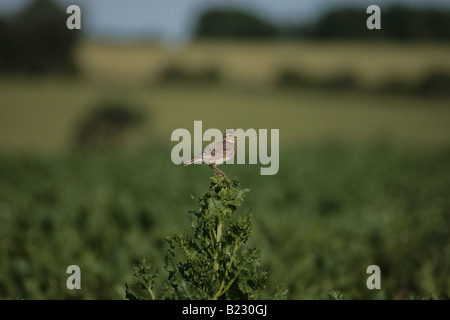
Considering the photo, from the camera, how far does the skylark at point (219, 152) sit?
57.6 inches

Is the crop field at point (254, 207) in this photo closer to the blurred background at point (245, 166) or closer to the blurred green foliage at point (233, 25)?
the blurred background at point (245, 166)

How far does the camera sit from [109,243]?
5.93 meters

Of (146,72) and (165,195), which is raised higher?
(146,72)

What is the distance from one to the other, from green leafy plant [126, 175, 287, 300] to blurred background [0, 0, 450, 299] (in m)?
1.04

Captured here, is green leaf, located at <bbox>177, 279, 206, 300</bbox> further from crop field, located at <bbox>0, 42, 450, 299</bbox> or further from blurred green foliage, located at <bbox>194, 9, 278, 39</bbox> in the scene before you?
blurred green foliage, located at <bbox>194, 9, 278, 39</bbox>

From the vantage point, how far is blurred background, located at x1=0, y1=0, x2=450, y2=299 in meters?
5.21

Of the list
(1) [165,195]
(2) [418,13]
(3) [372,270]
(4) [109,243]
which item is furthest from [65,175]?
(2) [418,13]

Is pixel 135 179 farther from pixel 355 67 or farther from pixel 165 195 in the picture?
pixel 355 67

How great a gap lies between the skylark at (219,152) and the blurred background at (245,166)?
1.59m

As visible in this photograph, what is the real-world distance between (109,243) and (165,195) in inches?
141

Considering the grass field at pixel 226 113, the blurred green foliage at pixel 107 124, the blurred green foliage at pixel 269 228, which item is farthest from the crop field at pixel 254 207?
the blurred green foliage at pixel 107 124
